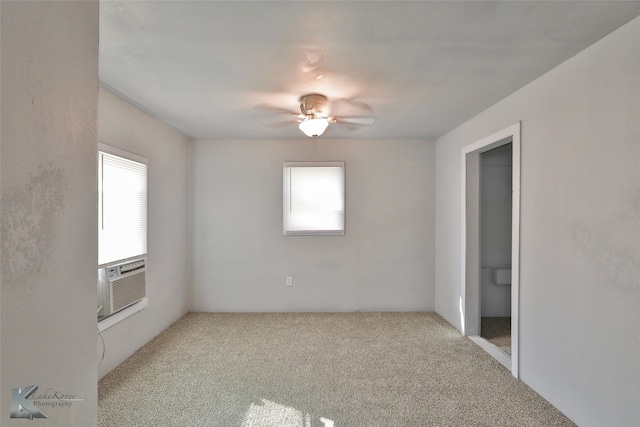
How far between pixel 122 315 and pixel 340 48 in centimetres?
289

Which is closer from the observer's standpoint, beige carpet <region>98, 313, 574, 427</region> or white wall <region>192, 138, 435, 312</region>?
beige carpet <region>98, 313, 574, 427</region>

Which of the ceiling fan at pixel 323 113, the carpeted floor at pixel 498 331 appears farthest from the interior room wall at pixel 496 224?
the ceiling fan at pixel 323 113

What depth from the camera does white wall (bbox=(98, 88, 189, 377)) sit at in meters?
2.77

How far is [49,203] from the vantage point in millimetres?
882

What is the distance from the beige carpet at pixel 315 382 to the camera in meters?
2.16

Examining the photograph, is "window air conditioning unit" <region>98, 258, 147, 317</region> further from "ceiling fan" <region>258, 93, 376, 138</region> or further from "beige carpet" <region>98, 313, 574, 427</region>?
"ceiling fan" <region>258, 93, 376, 138</region>

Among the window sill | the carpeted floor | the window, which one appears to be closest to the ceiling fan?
the window

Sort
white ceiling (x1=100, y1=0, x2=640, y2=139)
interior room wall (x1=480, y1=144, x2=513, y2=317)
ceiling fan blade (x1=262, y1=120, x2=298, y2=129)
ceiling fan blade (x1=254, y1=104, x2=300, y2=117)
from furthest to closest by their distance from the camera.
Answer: interior room wall (x1=480, y1=144, x2=513, y2=317)
ceiling fan blade (x1=262, y1=120, x2=298, y2=129)
ceiling fan blade (x1=254, y1=104, x2=300, y2=117)
white ceiling (x1=100, y1=0, x2=640, y2=139)

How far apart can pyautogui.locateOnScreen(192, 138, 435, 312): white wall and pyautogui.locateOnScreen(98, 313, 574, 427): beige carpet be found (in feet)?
2.23

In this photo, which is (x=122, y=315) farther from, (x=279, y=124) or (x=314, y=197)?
(x=314, y=197)

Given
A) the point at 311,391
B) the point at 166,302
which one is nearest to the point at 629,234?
the point at 311,391

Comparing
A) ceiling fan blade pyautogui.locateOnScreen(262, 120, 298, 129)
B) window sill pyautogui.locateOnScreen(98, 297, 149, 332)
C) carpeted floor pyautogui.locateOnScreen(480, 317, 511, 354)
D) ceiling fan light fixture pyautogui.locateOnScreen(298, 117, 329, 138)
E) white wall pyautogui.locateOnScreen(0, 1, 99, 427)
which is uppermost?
ceiling fan blade pyautogui.locateOnScreen(262, 120, 298, 129)

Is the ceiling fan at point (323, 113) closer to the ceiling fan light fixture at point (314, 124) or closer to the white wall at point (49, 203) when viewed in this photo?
the ceiling fan light fixture at point (314, 124)

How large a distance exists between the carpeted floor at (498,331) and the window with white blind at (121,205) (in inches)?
151
